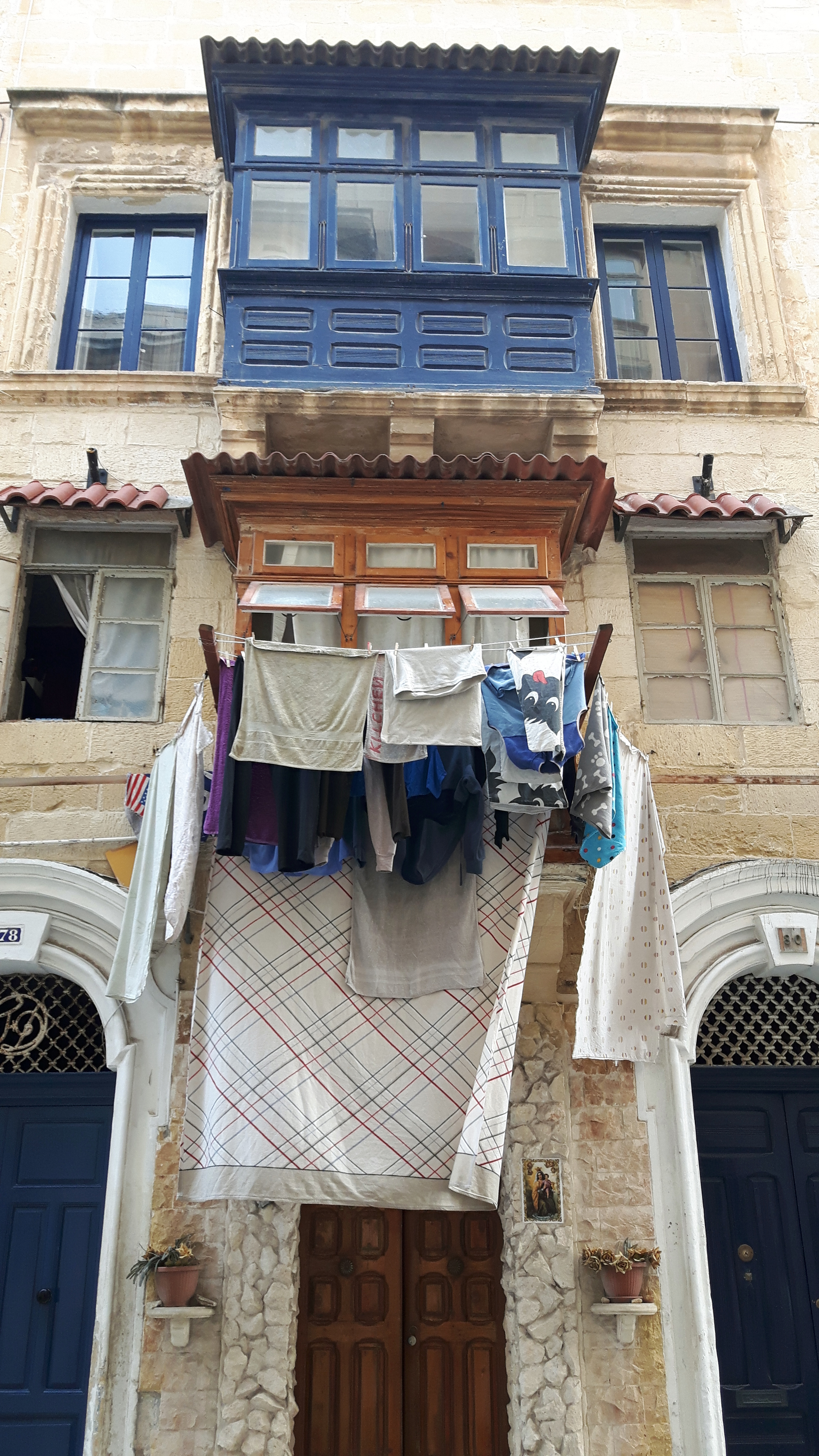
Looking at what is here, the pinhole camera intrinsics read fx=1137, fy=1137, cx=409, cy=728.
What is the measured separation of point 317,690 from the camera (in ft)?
21.3

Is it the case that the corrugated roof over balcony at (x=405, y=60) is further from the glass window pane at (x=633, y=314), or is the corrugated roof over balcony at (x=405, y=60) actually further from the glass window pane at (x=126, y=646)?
the glass window pane at (x=126, y=646)

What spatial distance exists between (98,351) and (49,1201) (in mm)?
6638

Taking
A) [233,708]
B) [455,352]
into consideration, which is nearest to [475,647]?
[233,708]

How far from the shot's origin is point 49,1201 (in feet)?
23.1

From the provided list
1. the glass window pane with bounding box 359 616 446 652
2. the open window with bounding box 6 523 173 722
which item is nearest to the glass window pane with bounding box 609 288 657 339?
the glass window pane with bounding box 359 616 446 652

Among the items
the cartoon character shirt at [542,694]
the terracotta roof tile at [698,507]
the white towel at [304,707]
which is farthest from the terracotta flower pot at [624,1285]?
the terracotta roof tile at [698,507]

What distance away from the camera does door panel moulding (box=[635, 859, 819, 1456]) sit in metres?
6.43

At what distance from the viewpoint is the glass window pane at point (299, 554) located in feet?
25.0

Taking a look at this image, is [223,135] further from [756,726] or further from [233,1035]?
[233,1035]

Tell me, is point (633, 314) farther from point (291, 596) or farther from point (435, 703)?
point (435, 703)

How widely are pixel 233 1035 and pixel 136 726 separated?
2.42 metres

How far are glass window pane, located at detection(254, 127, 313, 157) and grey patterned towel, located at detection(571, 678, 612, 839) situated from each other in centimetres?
549

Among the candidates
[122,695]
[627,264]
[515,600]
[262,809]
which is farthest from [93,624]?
[627,264]

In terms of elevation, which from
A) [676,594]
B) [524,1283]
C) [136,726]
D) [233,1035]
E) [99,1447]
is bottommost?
[99,1447]
